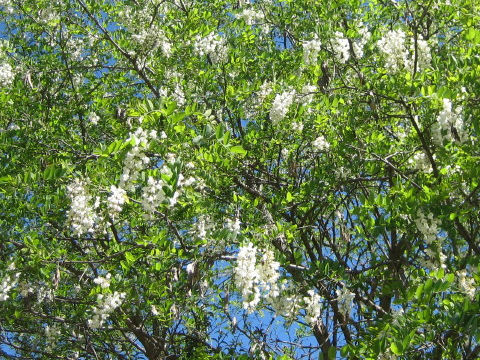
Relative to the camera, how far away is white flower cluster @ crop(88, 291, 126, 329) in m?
4.73

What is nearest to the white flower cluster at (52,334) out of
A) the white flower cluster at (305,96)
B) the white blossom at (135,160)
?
the white blossom at (135,160)

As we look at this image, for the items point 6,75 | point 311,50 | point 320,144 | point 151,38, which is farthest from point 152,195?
point 6,75

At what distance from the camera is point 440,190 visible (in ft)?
14.3

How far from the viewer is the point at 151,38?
20.0 feet

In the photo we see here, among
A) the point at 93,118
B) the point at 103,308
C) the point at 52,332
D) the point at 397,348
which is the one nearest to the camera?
the point at 397,348

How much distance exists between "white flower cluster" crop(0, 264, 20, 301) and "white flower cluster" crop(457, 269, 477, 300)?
11.1ft

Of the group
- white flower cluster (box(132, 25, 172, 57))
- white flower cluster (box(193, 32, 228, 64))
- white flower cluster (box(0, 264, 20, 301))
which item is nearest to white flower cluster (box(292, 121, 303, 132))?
white flower cluster (box(193, 32, 228, 64))

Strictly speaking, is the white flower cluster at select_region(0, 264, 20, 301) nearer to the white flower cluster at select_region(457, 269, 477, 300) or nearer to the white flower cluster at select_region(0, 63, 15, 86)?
the white flower cluster at select_region(0, 63, 15, 86)

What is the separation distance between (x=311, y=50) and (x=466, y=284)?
238cm

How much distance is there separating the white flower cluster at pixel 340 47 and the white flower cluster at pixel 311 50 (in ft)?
0.62

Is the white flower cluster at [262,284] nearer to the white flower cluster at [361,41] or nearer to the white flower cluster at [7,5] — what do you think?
the white flower cluster at [361,41]

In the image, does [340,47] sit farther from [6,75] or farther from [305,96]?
[6,75]

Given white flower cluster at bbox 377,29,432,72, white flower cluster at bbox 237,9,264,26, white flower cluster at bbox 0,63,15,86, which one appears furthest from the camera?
white flower cluster at bbox 237,9,264,26

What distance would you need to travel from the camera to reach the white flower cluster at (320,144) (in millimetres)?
5547
